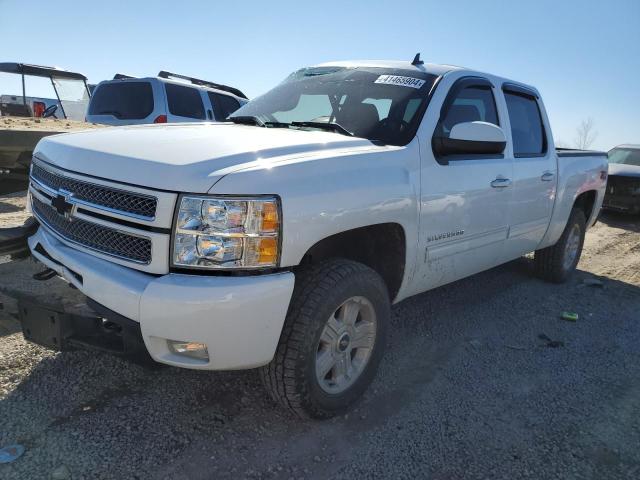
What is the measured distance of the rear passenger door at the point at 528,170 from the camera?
410 cm

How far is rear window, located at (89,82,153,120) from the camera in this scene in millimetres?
8086

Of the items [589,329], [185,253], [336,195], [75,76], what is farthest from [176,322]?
[75,76]

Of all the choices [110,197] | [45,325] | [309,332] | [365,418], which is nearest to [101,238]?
[110,197]

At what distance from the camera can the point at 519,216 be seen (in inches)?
164

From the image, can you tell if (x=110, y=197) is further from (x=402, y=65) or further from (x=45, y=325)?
(x=402, y=65)

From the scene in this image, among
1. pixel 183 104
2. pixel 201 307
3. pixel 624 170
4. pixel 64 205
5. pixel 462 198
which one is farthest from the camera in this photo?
pixel 624 170

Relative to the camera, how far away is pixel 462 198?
333 centimetres

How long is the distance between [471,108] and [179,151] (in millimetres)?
2296

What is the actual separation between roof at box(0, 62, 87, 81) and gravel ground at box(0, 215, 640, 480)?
10168 millimetres

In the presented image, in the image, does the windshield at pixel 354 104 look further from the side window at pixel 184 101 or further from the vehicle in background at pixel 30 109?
the vehicle in background at pixel 30 109

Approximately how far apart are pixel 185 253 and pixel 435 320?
271 cm

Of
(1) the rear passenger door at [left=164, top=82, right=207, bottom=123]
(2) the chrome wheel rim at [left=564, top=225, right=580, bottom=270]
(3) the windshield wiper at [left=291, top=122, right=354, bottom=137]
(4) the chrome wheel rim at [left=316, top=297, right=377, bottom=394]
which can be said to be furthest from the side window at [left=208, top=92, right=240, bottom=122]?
(4) the chrome wheel rim at [left=316, top=297, right=377, bottom=394]

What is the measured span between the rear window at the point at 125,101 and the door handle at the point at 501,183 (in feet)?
19.9

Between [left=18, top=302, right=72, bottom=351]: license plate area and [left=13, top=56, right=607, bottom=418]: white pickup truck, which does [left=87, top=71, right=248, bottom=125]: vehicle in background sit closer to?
[left=13, top=56, right=607, bottom=418]: white pickup truck
